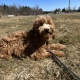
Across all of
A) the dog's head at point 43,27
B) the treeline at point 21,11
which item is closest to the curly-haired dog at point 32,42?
the dog's head at point 43,27

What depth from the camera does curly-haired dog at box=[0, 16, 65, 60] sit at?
4.96m

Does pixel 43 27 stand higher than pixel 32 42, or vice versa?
pixel 43 27

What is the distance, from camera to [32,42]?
5.27 meters

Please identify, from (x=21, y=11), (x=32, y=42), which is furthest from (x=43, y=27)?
(x=21, y=11)

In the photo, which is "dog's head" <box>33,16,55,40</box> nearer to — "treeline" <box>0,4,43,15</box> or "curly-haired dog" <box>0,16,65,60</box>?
"curly-haired dog" <box>0,16,65,60</box>

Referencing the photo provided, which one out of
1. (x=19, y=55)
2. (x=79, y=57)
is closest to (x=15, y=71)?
(x=19, y=55)

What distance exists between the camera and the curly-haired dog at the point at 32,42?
4957 mm

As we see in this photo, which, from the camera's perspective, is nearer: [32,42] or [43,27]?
[43,27]

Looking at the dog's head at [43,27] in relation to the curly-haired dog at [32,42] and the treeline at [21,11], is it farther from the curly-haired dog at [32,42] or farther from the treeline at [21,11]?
the treeline at [21,11]

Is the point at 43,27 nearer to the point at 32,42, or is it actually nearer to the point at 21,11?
the point at 32,42

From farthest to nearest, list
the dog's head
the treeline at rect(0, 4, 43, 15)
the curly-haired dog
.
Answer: the treeline at rect(0, 4, 43, 15) < the curly-haired dog < the dog's head

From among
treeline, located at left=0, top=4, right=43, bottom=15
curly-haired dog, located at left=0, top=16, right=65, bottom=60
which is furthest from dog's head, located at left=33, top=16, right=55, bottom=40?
treeline, located at left=0, top=4, right=43, bottom=15

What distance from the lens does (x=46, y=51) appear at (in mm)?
5297

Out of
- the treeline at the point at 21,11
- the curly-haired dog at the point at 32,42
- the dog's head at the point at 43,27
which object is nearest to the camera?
the dog's head at the point at 43,27
